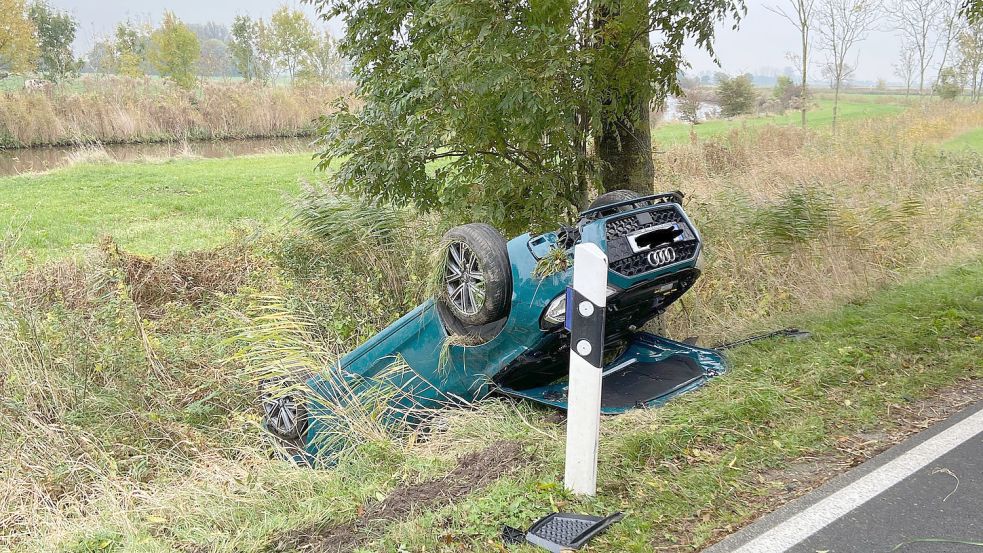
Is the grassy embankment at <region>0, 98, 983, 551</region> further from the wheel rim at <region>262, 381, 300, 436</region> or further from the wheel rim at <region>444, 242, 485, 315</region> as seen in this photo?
the wheel rim at <region>444, 242, 485, 315</region>

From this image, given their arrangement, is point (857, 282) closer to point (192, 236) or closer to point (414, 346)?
Result: point (414, 346)

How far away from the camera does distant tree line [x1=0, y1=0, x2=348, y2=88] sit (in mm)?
35719

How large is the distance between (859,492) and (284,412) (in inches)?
150

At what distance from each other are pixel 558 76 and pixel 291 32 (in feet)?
148

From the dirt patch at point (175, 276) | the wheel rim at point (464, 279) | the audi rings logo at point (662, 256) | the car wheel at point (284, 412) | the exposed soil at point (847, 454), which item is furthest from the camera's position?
the dirt patch at point (175, 276)

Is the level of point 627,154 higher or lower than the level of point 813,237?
higher

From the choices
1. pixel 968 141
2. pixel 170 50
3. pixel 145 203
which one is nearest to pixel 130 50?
pixel 170 50

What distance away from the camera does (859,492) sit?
3.20 m

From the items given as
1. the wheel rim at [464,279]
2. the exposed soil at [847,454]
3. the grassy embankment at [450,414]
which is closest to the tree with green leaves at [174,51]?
the grassy embankment at [450,414]

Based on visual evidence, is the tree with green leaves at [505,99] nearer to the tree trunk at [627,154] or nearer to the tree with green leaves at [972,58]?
the tree trunk at [627,154]

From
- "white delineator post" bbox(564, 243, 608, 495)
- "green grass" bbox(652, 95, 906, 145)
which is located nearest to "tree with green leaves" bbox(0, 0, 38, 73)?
"green grass" bbox(652, 95, 906, 145)

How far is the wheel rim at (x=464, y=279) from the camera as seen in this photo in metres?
4.25

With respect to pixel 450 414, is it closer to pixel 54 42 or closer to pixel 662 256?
pixel 662 256

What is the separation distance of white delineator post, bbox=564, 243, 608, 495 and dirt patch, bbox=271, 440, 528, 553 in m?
0.50
